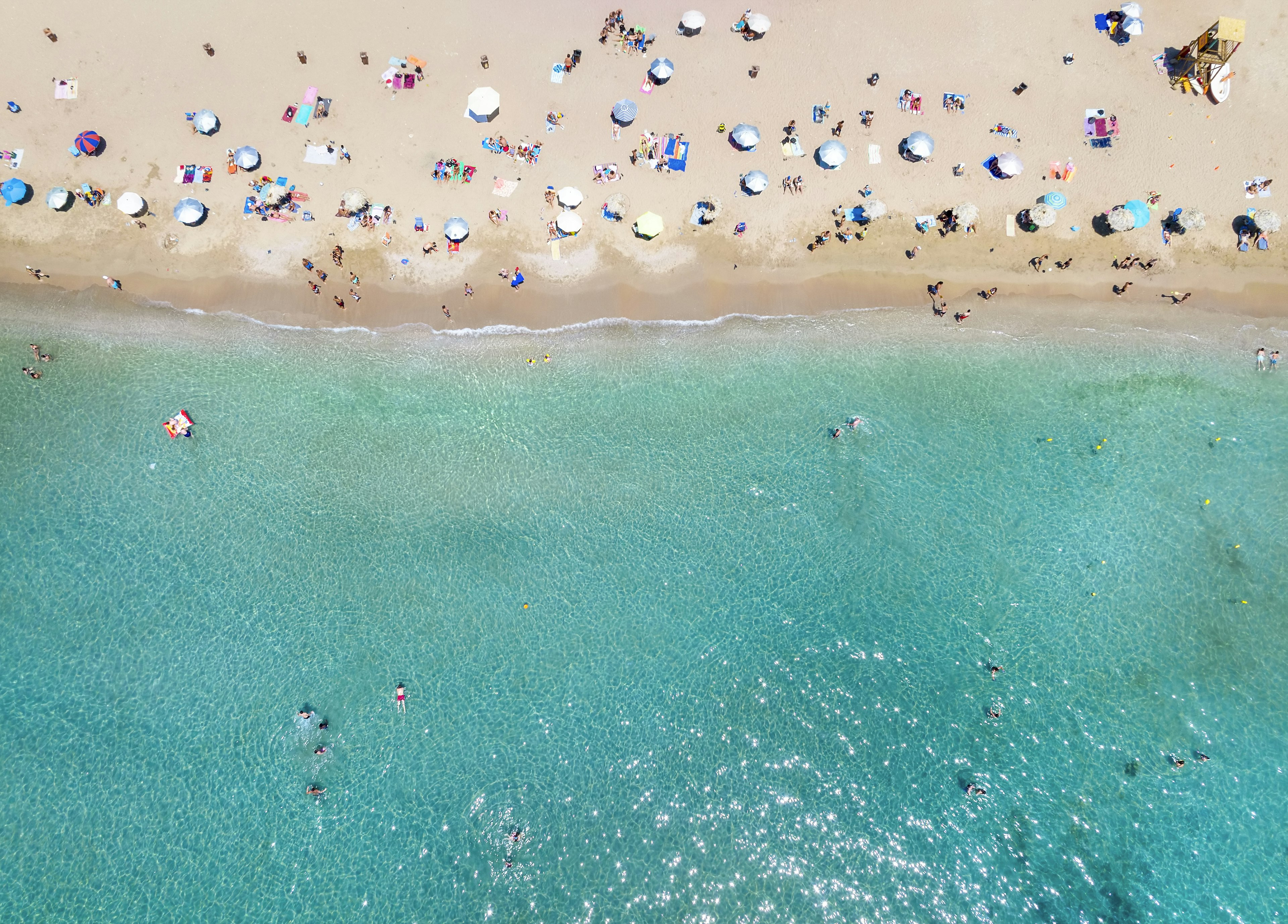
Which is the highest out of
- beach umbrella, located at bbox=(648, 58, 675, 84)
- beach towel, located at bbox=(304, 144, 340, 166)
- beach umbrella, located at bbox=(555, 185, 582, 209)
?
beach umbrella, located at bbox=(648, 58, 675, 84)

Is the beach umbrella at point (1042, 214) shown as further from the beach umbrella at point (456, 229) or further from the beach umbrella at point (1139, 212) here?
the beach umbrella at point (456, 229)

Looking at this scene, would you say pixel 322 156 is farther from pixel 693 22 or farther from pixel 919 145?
pixel 919 145

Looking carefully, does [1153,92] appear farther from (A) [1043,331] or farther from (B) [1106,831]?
(B) [1106,831]

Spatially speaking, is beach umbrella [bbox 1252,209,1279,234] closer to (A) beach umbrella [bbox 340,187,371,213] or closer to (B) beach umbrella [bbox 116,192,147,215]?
(A) beach umbrella [bbox 340,187,371,213]

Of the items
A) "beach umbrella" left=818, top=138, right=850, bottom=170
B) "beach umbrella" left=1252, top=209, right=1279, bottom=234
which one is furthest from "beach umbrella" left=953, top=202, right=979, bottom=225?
"beach umbrella" left=1252, top=209, right=1279, bottom=234

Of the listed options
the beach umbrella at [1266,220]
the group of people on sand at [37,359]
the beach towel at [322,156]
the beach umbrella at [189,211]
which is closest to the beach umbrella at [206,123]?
the beach umbrella at [189,211]

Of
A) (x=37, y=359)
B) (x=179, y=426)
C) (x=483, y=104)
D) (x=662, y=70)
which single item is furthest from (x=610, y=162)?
(x=37, y=359)

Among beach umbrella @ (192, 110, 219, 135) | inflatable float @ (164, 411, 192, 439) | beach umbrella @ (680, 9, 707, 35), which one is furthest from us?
beach umbrella @ (680, 9, 707, 35)
